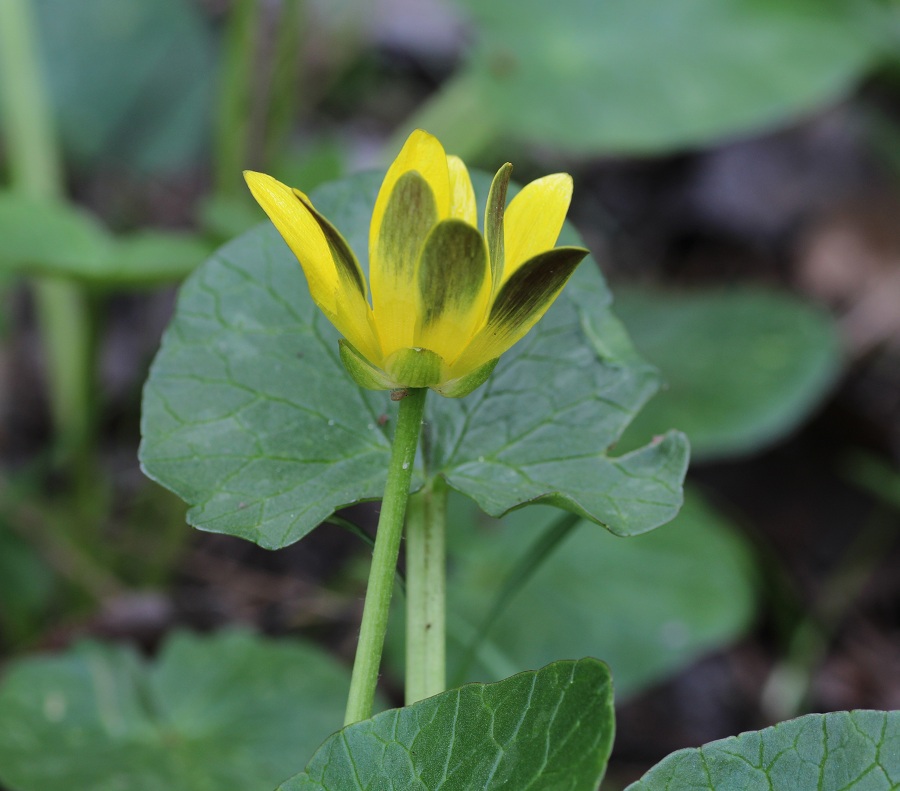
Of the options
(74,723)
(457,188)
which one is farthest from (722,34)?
(74,723)

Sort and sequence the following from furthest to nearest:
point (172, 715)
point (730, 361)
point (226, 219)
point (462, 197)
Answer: point (730, 361), point (226, 219), point (172, 715), point (462, 197)

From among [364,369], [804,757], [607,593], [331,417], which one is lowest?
[607,593]

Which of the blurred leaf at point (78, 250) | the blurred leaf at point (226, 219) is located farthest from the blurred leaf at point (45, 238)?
the blurred leaf at point (226, 219)

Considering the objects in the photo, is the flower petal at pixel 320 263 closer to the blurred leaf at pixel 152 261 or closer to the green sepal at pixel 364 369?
the green sepal at pixel 364 369

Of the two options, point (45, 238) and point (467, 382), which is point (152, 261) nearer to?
point (45, 238)

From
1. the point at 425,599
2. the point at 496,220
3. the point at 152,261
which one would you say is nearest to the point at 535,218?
the point at 496,220

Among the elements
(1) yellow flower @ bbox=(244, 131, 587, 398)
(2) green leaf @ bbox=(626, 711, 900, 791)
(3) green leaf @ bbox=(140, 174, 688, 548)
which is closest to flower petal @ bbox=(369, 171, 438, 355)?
(1) yellow flower @ bbox=(244, 131, 587, 398)

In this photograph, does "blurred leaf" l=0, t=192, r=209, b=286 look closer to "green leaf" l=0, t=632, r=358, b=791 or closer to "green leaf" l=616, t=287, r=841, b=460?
"green leaf" l=0, t=632, r=358, b=791
